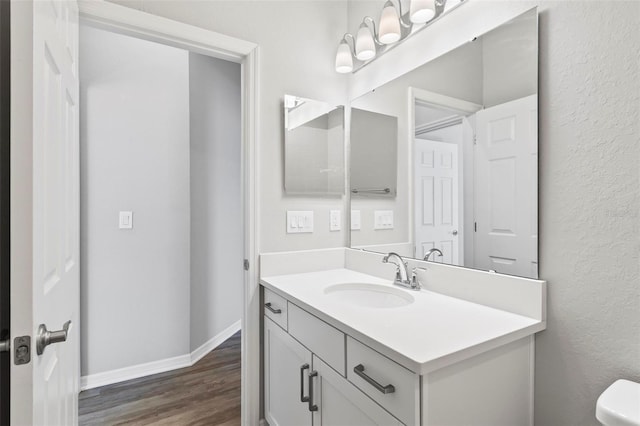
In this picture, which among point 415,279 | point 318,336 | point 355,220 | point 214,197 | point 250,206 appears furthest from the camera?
point 214,197

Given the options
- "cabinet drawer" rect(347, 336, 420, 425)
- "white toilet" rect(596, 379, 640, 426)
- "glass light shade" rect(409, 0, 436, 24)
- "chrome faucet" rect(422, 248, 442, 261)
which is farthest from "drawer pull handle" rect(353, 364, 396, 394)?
"glass light shade" rect(409, 0, 436, 24)

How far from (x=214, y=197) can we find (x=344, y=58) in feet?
5.21

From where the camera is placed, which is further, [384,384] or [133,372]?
[133,372]

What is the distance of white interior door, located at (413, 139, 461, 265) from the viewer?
1402 mm

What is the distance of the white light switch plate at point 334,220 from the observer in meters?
1.96

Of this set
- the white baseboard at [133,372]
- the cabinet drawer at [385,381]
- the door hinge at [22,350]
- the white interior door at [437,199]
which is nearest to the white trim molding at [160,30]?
the white interior door at [437,199]

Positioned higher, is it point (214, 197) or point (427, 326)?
point (214, 197)

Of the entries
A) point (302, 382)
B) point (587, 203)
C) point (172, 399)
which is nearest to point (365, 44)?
point (587, 203)

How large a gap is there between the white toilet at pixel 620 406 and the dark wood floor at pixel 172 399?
5.45 ft

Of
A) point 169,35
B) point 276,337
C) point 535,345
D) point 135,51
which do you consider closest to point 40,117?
point 169,35

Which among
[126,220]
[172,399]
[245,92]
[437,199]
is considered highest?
[245,92]

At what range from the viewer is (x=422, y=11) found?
1.38m

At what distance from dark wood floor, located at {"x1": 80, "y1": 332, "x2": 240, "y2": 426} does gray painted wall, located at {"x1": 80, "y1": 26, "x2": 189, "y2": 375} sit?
0.18m

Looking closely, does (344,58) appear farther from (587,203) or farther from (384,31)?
(587,203)
